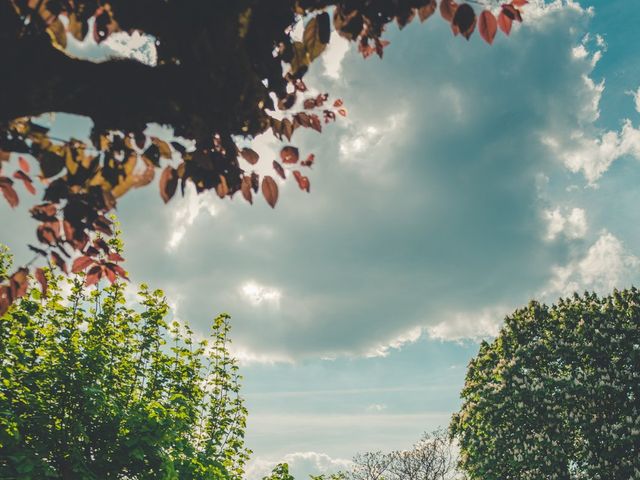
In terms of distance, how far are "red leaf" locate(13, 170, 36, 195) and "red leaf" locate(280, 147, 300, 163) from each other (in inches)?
68.3

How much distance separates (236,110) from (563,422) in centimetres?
2306

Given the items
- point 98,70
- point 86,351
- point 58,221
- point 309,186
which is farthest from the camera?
point 86,351

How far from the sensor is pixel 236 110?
102 inches

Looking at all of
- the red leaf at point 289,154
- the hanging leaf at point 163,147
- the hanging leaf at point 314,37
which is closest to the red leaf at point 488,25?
the hanging leaf at point 314,37

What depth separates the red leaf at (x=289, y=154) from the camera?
3.08m

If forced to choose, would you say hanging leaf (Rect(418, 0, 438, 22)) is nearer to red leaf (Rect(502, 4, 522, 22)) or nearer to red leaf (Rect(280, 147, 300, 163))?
red leaf (Rect(502, 4, 522, 22))

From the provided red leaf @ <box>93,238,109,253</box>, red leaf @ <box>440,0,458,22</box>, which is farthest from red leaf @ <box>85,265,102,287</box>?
red leaf @ <box>440,0,458,22</box>

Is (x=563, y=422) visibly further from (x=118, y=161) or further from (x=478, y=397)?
(x=118, y=161)

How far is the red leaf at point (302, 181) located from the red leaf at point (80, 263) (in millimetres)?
Result: 1606

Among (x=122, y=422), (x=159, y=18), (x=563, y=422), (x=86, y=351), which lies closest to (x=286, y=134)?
(x=159, y=18)

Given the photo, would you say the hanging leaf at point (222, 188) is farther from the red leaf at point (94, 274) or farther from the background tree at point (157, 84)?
the red leaf at point (94, 274)

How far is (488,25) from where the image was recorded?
264 centimetres

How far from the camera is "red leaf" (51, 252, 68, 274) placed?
2.93m

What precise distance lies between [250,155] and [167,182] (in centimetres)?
59
